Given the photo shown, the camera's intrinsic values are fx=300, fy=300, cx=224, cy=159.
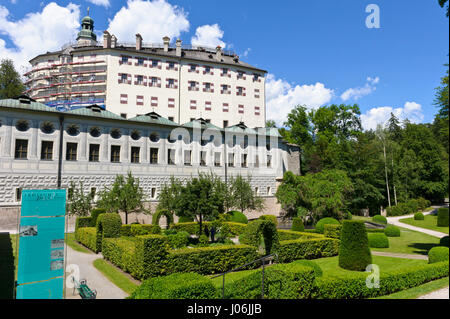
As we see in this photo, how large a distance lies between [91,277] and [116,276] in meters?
1.04

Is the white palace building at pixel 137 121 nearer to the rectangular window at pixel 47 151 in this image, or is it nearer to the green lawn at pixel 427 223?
the rectangular window at pixel 47 151

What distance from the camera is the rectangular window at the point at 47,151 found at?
2653 centimetres

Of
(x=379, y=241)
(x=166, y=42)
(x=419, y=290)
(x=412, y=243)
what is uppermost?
(x=166, y=42)

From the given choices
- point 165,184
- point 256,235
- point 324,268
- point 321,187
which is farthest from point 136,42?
point 324,268

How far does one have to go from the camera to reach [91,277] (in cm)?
1326

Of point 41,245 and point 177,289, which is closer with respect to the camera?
point 41,245

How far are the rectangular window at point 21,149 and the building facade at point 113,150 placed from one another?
2.8 inches

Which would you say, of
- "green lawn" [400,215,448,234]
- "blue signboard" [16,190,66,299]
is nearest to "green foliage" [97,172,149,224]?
"blue signboard" [16,190,66,299]

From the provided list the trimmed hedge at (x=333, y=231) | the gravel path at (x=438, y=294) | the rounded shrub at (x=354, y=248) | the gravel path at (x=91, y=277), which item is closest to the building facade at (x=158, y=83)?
the gravel path at (x=91, y=277)

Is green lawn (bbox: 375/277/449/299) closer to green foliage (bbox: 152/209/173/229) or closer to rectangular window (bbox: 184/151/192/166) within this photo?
green foliage (bbox: 152/209/173/229)

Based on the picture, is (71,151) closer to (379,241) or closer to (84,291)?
(84,291)

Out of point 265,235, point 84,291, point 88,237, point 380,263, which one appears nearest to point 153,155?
point 88,237

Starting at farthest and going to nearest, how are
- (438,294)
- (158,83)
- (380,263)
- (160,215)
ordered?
(158,83), (160,215), (380,263), (438,294)
